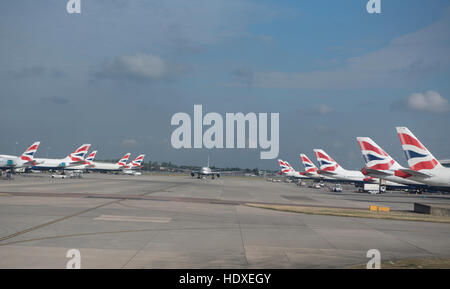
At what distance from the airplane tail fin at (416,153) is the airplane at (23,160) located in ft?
274

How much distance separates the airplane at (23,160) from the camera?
97.7 meters

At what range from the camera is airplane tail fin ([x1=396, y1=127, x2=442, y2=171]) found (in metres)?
47.7

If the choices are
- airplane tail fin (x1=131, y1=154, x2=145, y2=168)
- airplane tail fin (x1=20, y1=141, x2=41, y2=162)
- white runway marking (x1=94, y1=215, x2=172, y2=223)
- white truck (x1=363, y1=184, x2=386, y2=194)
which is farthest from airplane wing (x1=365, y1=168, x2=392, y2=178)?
airplane tail fin (x1=131, y1=154, x2=145, y2=168)

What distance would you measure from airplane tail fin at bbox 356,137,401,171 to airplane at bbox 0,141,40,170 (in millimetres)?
76025

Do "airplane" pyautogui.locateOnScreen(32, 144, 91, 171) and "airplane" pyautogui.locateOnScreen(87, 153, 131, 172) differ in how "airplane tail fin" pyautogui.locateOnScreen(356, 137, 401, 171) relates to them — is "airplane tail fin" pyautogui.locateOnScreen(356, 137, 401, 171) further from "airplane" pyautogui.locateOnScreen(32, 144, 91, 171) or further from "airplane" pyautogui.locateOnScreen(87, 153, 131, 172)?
"airplane" pyautogui.locateOnScreen(87, 153, 131, 172)

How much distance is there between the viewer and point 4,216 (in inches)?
896

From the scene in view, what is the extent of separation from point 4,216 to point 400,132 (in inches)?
1681

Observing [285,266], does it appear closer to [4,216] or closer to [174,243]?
[174,243]

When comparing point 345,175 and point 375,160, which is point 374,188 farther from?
point 375,160

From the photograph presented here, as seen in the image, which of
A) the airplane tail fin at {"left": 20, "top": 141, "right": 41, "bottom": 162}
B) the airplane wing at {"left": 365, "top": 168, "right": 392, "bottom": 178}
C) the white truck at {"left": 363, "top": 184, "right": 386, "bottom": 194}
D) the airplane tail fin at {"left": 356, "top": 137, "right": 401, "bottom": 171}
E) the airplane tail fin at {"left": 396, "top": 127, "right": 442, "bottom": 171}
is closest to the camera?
the airplane tail fin at {"left": 396, "top": 127, "right": 442, "bottom": 171}

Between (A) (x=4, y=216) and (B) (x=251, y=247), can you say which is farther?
(A) (x=4, y=216)

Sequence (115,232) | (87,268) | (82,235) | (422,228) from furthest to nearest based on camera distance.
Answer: (422,228) → (115,232) → (82,235) → (87,268)
